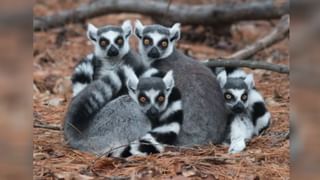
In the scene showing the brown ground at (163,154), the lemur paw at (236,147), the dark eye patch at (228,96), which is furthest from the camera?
the dark eye patch at (228,96)

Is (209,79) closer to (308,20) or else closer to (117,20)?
(308,20)

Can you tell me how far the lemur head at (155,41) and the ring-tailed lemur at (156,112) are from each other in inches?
12.0

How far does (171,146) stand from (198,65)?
22.1 inches

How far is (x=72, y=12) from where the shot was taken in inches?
206

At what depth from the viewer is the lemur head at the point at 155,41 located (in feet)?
10.00

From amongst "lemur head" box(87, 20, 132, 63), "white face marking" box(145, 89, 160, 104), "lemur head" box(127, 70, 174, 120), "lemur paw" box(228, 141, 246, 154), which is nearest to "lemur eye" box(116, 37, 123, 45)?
"lemur head" box(87, 20, 132, 63)

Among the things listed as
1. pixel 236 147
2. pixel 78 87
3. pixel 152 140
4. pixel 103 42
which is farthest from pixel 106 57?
pixel 236 147

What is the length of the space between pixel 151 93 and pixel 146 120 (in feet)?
0.38

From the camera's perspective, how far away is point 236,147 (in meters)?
2.82

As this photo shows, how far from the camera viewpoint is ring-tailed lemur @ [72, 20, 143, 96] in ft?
10.2

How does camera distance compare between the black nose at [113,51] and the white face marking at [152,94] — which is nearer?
the white face marking at [152,94]

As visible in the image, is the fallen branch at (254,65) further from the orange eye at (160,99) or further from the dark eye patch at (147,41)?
the orange eye at (160,99)

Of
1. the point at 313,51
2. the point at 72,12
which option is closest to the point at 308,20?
the point at 313,51

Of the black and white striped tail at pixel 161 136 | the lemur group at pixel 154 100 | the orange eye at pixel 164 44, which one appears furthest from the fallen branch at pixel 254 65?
the black and white striped tail at pixel 161 136
